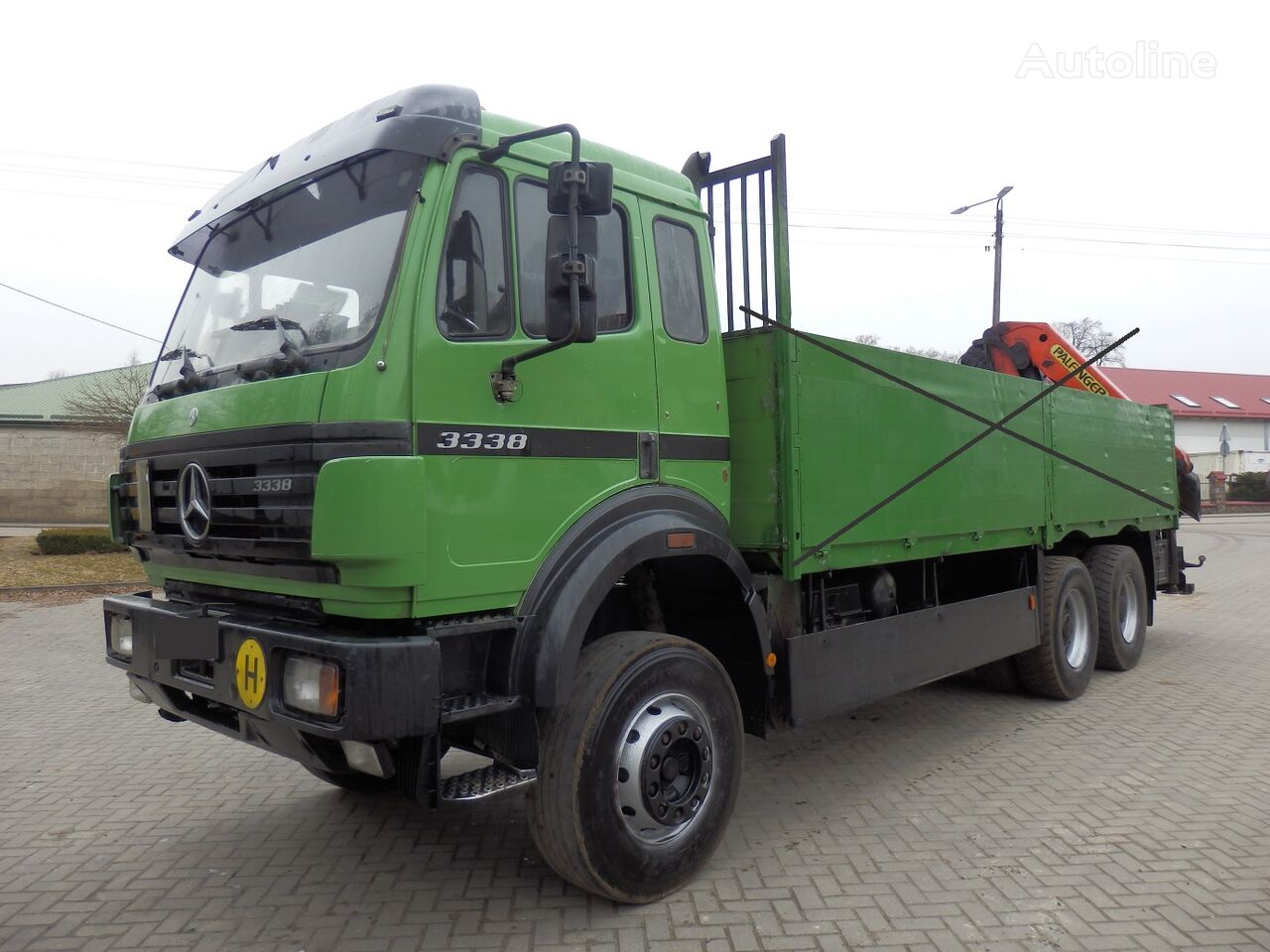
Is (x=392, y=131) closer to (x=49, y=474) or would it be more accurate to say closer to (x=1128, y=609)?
(x=1128, y=609)

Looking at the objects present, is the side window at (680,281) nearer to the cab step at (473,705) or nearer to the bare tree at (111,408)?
the cab step at (473,705)

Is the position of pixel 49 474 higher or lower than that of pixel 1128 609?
higher

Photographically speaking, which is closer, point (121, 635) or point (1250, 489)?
point (121, 635)

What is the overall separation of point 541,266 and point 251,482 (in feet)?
4.32

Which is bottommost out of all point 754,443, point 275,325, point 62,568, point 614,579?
point 62,568

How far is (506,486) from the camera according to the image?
3.20 metres

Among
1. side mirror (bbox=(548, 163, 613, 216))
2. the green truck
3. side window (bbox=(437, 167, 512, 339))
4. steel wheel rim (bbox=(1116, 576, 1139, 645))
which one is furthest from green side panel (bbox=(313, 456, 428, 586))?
steel wheel rim (bbox=(1116, 576, 1139, 645))

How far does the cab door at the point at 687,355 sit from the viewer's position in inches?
151

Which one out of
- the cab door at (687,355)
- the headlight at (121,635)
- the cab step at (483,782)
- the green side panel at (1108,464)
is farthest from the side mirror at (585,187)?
the green side panel at (1108,464)

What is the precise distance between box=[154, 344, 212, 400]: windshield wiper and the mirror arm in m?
1.28

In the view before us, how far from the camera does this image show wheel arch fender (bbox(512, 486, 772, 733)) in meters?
3.20

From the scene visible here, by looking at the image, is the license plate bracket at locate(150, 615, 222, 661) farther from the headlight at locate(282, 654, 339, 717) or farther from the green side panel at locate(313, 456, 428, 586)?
the green side panel at locate(313, 456, 428, 586)

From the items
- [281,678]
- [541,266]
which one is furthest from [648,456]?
[281,678]

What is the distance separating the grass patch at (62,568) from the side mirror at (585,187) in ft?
42.8
